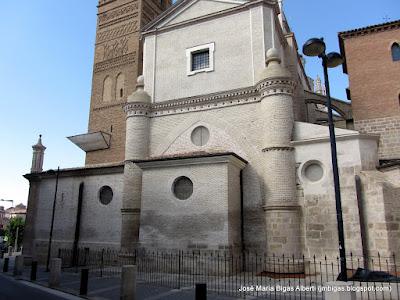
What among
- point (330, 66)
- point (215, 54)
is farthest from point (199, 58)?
point (330, 66)

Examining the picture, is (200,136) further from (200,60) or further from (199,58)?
(199,58)

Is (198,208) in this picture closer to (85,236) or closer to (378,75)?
(85,236)

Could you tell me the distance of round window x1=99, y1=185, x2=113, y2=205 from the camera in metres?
18.5

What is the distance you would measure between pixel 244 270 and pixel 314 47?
378 inches

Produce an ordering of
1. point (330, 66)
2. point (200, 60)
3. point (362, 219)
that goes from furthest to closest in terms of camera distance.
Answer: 1. point (200, 60)
2. point (362, 219)
3. point (330, 66)

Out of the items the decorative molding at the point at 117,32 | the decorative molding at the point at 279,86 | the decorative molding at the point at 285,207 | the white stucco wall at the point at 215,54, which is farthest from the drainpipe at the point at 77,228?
the decorative molding at the point at 117,32

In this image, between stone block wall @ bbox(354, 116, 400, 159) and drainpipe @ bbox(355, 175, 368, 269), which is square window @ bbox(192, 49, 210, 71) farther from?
drainpipe @ bbox(355, 175, 368, 269)

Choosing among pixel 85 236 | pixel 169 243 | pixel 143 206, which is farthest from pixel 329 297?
pixel 85 236

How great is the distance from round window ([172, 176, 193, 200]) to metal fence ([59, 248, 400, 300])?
235cm

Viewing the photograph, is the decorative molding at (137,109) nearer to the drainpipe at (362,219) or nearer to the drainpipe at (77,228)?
the drainpipe at (77,228)

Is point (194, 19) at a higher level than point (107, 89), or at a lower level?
higher

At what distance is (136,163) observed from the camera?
15.8 m

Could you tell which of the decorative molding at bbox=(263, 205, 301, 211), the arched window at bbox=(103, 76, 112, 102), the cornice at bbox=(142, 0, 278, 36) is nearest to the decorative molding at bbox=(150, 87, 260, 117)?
the cornice at bbox=(142, 0, 278, 36)

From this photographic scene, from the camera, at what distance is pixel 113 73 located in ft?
84.8
